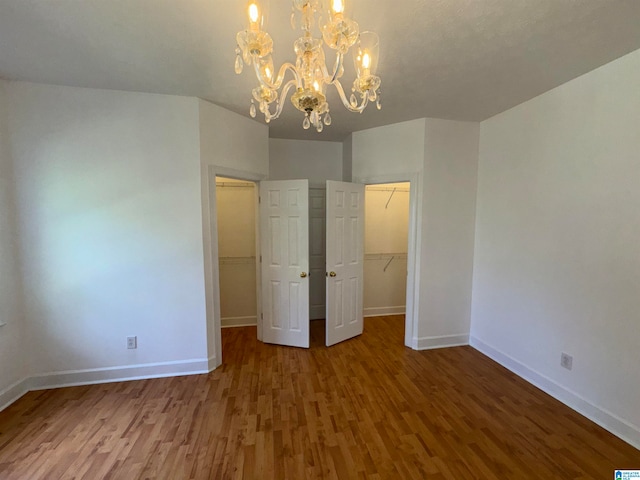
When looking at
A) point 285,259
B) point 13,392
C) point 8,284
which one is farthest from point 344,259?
point 13,392

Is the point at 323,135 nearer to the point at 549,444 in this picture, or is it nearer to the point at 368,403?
the point at 368,403

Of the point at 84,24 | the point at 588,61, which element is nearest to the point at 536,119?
the point at 588,61

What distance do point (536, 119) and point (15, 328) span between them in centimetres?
524

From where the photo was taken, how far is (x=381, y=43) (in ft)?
6.16

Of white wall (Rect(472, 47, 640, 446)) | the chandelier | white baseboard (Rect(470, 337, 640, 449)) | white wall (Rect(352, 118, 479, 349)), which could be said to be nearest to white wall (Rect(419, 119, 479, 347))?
white wall (Rect(352, 118, 479, 349))

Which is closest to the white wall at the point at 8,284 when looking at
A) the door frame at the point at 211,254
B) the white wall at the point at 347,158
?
the door frame at the point at 211,254

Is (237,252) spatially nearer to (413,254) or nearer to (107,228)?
(107,228)

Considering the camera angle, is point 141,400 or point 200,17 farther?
point 141,400

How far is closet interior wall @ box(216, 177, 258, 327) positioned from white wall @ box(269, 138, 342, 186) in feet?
1.75

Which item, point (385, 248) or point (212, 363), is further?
point (385, 248)

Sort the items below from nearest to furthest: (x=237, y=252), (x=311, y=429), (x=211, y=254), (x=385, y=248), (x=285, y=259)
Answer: (x=311, y=429) → (x=211, y=254) → (x=285, y=259) → (x=237, y=252) → (x=385, y=248)

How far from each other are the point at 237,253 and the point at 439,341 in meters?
3.09

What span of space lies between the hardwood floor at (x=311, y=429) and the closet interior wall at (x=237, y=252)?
1320 mm

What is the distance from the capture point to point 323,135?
13.2ft
